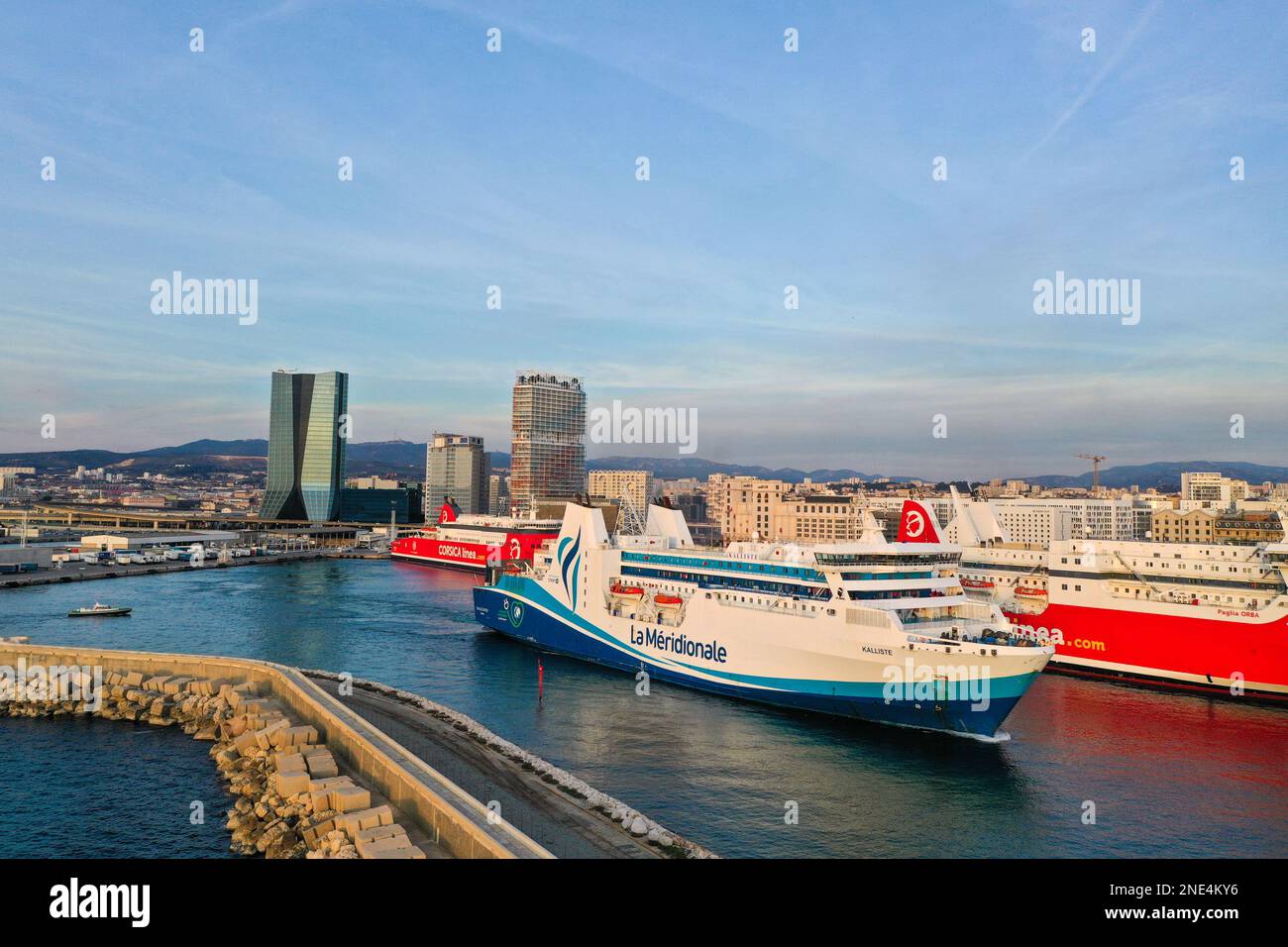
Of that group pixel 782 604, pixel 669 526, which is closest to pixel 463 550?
pixel 669 526

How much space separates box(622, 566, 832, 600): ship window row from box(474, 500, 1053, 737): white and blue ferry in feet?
0.17

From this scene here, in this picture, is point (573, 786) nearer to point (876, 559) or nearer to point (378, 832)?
point (378, 832)

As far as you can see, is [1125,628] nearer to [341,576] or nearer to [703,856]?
[703,856]

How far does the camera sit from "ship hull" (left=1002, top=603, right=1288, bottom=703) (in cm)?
2864

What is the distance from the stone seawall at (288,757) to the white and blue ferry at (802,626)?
12632mm

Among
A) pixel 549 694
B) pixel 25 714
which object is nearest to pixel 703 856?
pixel 549 694

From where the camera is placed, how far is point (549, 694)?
29.1 m

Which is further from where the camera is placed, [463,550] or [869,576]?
[463,550]

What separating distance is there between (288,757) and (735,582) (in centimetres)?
1644

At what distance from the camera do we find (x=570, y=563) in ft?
116

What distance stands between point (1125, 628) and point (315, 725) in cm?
3095
